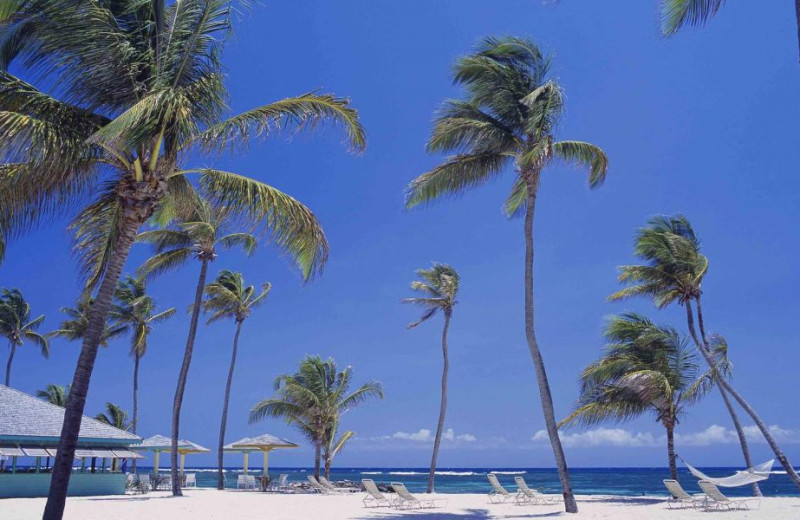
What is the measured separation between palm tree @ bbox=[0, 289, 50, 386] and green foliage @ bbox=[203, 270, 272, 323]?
14.8 metres

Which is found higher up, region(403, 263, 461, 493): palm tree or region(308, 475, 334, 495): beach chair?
region(403, 263, 461, 493): palm tree

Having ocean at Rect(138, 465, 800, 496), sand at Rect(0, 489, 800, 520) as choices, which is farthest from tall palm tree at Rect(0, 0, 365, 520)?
ocean at Rect(138, 465, 800, 496)

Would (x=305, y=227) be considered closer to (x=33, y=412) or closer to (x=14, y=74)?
(x=14, y=74)

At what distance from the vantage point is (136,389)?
37562 millimetres

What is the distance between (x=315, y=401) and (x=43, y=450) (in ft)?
39.2

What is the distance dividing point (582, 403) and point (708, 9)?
15997mm

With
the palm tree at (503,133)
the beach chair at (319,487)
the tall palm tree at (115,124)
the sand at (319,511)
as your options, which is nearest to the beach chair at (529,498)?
the sand at (319,511)

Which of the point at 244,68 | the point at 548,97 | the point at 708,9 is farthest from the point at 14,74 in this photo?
the point at 548,97

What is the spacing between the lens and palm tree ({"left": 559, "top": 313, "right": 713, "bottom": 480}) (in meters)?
21.7

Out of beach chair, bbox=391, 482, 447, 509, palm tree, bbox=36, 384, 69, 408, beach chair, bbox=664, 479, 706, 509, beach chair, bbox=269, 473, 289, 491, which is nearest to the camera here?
beach chair, bbox=664, 479, 706, 509

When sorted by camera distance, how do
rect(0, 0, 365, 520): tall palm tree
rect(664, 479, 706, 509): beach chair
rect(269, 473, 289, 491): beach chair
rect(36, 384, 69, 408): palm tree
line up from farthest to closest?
rect(36, 384, 69, 408): palm tree, rect(269, 473, 289, 491): beach chair, rect(664, 479, 706, 509): beach chair, rect(0, 0, 365, 520): tall palm tree

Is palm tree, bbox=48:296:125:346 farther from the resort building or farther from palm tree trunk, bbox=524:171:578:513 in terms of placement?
palm tree trunk, bbox=524:171:578:513

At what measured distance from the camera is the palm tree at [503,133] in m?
15.5

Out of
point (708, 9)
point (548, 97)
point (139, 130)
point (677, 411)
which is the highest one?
point (548, 97)
